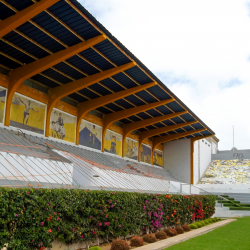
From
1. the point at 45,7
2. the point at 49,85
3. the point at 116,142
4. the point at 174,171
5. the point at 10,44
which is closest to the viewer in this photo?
the point at 45,7

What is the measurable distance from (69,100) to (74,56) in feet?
23.3

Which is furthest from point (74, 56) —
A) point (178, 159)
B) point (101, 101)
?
point (178, 159)

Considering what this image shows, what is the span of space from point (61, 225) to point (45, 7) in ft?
27.6

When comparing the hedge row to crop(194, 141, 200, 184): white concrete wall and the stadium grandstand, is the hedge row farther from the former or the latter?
crop(194, 141, 200, 184): white concrete wall

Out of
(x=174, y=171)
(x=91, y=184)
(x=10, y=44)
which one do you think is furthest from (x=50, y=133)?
(x=174, y=171)

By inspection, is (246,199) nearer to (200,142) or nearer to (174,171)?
(174,171)

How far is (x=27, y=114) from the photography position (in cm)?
1956

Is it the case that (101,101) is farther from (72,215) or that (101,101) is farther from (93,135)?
(72,215)

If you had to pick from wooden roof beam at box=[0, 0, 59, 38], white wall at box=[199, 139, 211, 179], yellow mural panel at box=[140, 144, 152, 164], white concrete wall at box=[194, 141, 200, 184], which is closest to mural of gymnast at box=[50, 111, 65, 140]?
wooden roof beam at box=[0, 0, 59, 38]

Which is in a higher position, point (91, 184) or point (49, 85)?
point (49, 85)

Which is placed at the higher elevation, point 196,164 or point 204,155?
point 204,155

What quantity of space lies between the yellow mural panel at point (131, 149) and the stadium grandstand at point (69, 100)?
7.8 inches

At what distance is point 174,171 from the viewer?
39250 mm

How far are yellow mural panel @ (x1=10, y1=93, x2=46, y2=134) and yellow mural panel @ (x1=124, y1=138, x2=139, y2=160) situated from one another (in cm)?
1259
